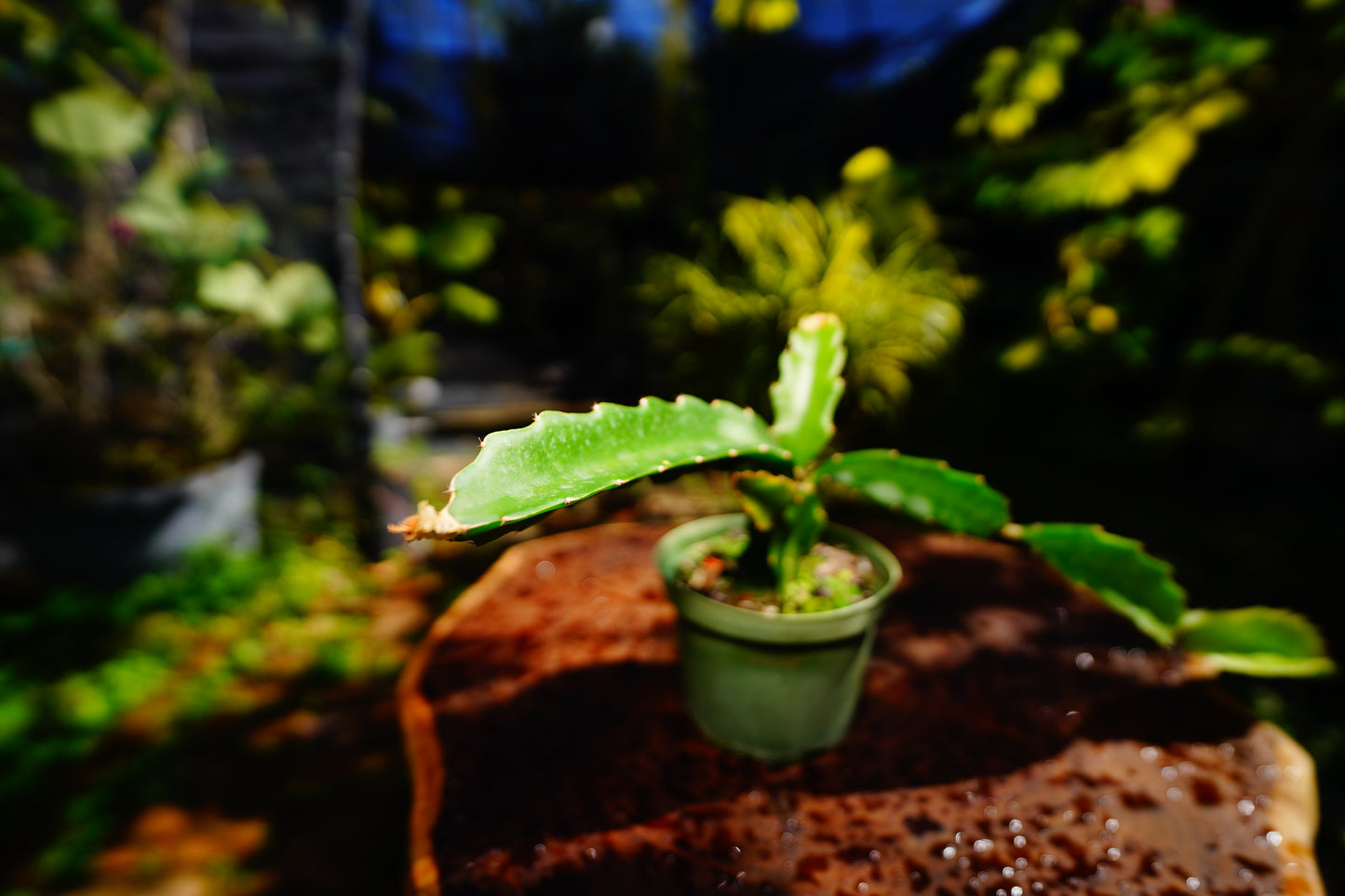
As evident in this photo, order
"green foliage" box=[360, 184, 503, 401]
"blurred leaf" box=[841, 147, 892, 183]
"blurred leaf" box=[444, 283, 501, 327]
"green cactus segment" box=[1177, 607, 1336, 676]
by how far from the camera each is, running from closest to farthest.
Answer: "green cactus segment" box=[1177, 607, 1336, 676] < "blurred leaf" box=[841, 147, 892, 183] < "green foliage" box=[360, 184, 503, 401] < "blurred leaf" box=[444, 283, 501, 327]

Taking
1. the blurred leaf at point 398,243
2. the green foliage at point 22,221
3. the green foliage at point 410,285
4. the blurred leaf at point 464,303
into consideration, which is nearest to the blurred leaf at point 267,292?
the green foliage at point 22,221

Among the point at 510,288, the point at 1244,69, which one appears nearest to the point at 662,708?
the point at 1244,69

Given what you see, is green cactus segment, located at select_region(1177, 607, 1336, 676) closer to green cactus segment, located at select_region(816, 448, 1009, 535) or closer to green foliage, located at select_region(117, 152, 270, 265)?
green cactus segment, located at select_region(816, 448, 1009, 535)

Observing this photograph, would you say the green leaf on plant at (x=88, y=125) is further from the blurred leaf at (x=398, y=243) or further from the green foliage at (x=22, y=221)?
the blurred leaf at (x=398, y=243)

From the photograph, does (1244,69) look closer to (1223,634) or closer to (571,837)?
(1223,634)

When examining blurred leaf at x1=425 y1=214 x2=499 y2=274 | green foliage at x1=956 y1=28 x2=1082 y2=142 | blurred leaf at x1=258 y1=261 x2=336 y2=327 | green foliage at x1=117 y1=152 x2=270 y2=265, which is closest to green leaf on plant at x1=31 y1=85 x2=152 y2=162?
green foliage at x1=117 y1=152 x2=270 y2=265

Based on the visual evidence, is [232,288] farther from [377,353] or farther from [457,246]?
[457,246]
